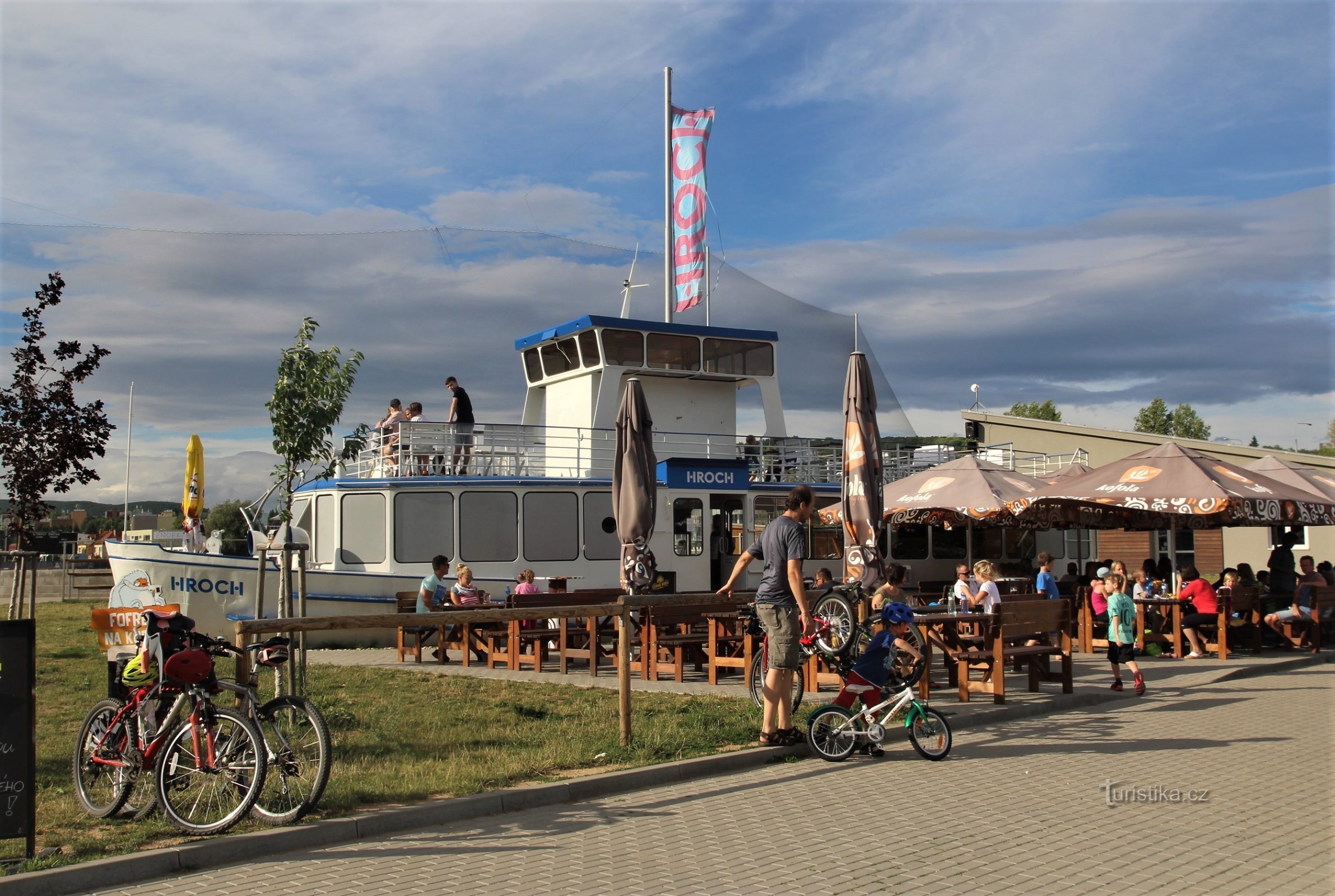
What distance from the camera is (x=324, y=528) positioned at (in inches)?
709

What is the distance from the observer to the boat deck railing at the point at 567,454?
17.5m

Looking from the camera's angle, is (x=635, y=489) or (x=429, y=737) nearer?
(x=429, y=737)

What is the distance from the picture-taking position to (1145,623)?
14.6 metres

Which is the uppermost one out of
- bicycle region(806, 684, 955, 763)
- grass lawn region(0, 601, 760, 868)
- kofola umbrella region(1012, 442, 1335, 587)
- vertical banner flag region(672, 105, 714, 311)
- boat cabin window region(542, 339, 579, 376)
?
vertical banner flag region(672, 105, 714, 311)

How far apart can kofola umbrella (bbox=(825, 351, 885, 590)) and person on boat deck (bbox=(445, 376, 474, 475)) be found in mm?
8228

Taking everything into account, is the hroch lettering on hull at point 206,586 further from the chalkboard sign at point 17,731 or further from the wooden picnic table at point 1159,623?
the wooden picnic table at point 1159,623

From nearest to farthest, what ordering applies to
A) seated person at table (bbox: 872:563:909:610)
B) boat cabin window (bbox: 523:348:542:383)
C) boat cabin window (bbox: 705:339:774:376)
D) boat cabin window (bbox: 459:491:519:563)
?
seated person at table (bbox: 872:563:909:610), boat cabin window (bbox: 459:491:519:563), boat cabin window (bbox: 705:339:774:376), boat cabin window (bbox: 523:348:542:383)

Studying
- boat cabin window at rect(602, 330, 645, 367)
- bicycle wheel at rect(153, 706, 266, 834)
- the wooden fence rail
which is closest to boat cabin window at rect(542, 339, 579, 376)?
boat cabin window at rect(602, 330, 645, 367)

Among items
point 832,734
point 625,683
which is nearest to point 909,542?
point 832,734

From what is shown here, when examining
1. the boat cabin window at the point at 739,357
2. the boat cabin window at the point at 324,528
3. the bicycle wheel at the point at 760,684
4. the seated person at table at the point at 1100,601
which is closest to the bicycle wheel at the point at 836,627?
the bicycle wheel at the point at 760,684

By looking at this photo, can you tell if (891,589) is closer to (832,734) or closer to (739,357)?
(832,734)

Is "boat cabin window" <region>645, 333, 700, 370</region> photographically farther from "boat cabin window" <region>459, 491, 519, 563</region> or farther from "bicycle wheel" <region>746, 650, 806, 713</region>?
"bicycle wheel" <region>746, 650, 806, 713</region>

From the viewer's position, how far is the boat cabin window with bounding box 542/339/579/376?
21234 millimetres

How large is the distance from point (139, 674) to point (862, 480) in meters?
6.98
